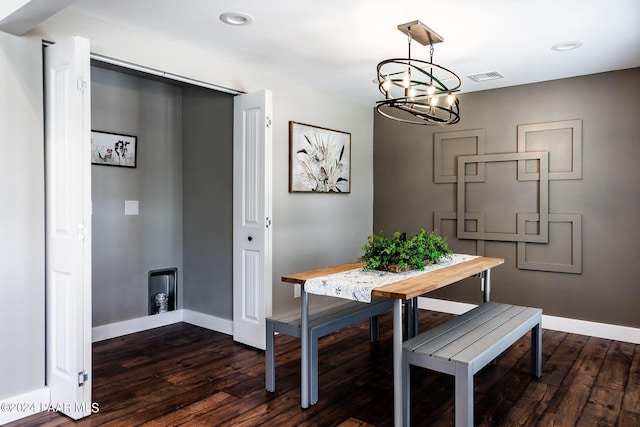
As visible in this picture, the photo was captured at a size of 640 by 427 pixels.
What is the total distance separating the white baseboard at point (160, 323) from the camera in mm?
3949

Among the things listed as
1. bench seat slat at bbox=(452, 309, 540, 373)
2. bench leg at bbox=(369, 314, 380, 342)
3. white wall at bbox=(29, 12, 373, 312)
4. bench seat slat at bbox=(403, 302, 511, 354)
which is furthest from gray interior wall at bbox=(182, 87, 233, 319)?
bench seat slat at bbox=(452, 309, 540, 373)

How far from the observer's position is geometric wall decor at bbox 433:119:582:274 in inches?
166

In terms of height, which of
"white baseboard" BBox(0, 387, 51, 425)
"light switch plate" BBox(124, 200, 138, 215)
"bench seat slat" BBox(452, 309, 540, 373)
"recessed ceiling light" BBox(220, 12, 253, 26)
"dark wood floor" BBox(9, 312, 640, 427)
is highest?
"recessed ceiling light" BBox(220, 12, 253, 26)

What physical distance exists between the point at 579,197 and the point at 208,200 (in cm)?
337

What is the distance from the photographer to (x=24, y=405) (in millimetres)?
2578

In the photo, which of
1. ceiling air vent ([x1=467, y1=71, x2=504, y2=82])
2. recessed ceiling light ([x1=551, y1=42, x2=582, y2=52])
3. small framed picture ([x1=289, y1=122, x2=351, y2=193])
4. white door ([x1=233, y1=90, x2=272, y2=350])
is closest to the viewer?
recessed ceiling light ([x1=551, y1=42, x2=582, y2=52])

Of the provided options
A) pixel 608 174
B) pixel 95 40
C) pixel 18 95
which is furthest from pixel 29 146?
pixel 608 174

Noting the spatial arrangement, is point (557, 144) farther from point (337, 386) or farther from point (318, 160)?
point (337, 386)

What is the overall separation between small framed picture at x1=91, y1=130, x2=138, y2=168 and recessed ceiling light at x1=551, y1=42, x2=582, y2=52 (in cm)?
351

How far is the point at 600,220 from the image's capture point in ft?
13.4

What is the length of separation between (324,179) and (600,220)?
2.54 meters

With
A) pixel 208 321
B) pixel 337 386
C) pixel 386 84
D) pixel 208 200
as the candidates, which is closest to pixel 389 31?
pixel 386 84

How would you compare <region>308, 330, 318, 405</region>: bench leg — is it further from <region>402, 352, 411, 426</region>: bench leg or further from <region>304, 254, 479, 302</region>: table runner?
<region>402, 352, 411, 426</region>: bench leg

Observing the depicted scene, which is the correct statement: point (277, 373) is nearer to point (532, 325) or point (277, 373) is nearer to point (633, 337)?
point (532, 325)
